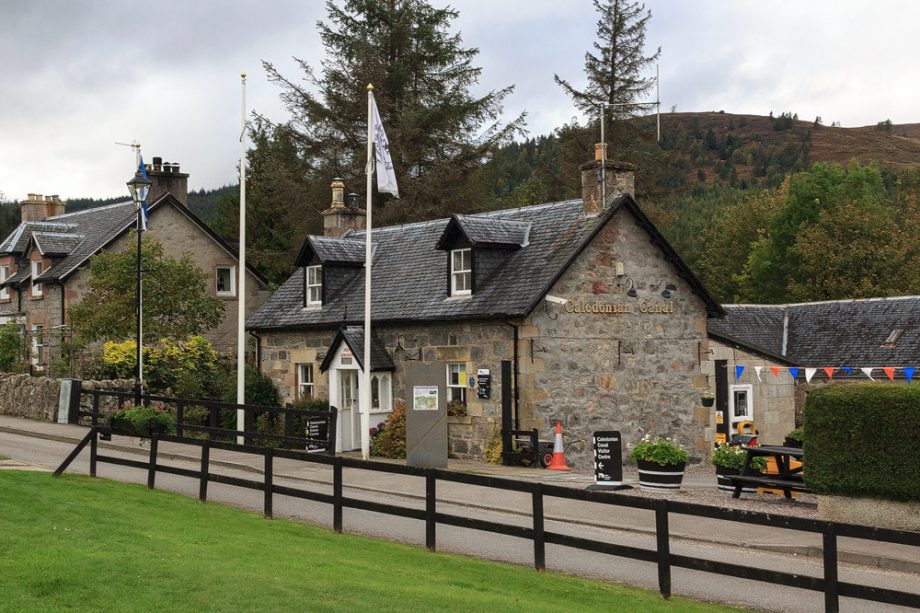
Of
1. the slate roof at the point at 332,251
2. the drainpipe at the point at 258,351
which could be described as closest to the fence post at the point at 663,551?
the slate roof at the point at 332,251

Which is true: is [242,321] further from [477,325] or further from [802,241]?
[802,241]

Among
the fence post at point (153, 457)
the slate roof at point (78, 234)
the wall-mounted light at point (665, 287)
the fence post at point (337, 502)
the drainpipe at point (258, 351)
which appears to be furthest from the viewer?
the slate roof at point (78, 234)

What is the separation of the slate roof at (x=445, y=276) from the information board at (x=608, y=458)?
501 cm

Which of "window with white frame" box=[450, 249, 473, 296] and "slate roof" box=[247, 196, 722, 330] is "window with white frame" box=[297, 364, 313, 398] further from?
"window with white frame" box=[450, 249, 473, 296]

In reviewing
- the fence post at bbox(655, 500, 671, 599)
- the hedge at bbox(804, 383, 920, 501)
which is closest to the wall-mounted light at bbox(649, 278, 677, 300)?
the hedge at bbox(804, 383, 920, 501)

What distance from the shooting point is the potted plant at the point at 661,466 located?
19.2 metres

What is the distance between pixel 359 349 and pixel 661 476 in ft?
32.9

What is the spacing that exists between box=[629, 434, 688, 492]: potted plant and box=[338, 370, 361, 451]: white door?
10.2 metres

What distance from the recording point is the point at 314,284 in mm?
30562

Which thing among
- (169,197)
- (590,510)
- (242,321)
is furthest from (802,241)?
(590,510)

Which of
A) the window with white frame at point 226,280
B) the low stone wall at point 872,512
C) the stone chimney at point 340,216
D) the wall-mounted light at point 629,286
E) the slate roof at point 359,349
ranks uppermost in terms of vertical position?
the stone chimney at point 340,216

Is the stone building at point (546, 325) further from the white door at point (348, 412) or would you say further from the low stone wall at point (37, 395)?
the low stone wall at point (37, 395)

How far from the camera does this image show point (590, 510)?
56.5 feet

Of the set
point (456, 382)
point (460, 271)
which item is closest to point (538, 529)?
point (456, 382)
